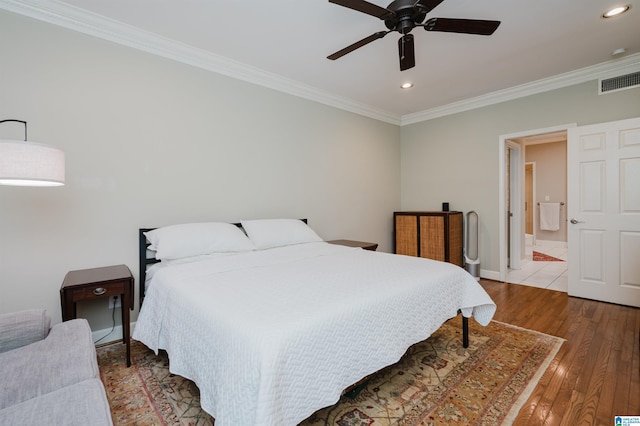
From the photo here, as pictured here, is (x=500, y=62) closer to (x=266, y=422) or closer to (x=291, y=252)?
(x=291, y=252)

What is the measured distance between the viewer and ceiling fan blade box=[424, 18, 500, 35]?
6.39ft

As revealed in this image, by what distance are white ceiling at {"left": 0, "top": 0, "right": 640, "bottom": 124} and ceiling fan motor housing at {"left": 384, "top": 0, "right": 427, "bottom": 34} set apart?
325 millimetres

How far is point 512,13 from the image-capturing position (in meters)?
2.36

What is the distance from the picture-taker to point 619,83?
3.28 metres

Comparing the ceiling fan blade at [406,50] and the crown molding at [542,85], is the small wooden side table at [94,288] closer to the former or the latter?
the ceiling fan blade at [406,50]

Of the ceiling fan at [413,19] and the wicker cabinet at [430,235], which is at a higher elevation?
the ceiling fan at [413,19]

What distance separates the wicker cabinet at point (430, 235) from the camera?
14.0ft

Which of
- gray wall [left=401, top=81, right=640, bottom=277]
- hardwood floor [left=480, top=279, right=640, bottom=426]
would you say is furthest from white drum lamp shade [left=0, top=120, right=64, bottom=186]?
gray wall [left=401, top=81, right=640, bottom=277]

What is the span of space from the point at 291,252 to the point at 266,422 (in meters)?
1.77

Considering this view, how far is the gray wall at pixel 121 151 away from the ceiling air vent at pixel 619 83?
3.43m

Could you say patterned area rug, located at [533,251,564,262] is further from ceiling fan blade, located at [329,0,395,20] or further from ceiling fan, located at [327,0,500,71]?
ceiling fan blade, located at [329,0,395,20]

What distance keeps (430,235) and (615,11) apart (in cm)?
296

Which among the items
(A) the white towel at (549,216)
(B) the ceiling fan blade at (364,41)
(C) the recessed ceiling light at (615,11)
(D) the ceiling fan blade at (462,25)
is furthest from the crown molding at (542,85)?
(A) the white towel at (549,216)

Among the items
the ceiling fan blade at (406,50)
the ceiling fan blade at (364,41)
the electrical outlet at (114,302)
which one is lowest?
the electrical outlet at (114,302)
